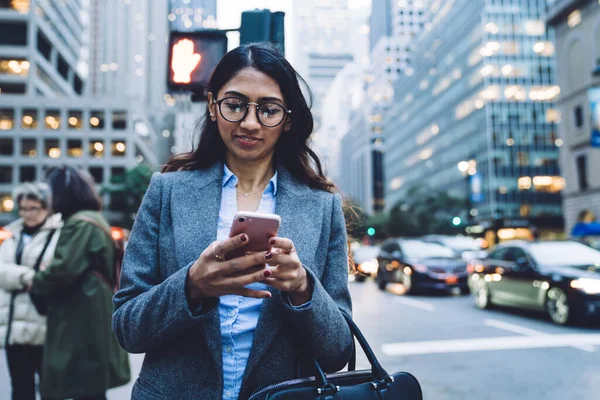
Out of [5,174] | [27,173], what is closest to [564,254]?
[27,173]

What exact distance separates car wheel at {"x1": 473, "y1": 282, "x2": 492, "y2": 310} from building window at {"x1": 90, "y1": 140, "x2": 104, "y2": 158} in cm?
6255

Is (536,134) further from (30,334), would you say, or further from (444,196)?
(30,334)

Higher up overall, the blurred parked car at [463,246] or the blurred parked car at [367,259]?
the blurred parked car at [463,246]

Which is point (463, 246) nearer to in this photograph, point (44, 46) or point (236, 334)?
point (236, 334)

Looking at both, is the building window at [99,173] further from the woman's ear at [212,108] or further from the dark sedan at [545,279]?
the woman's ear at [212,108]

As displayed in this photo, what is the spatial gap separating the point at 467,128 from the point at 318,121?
2931 inches

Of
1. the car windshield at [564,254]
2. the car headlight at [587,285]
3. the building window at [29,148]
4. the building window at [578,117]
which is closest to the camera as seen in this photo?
the car headlight at [587,285]

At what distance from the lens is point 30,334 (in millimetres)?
3555

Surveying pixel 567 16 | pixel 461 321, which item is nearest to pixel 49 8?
pixel 567 16

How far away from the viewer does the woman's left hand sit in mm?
1337

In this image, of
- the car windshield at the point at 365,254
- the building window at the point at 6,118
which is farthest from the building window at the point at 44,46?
the car windshield at the point at 365,254

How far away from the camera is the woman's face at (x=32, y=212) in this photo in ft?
12.8

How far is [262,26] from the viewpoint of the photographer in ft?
15.9

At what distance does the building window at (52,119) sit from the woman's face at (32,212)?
67.2 meters
